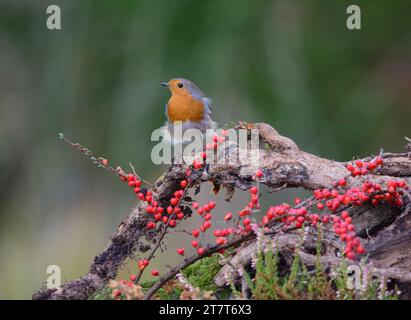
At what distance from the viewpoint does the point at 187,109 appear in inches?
187

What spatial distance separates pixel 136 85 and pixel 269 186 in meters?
2.73

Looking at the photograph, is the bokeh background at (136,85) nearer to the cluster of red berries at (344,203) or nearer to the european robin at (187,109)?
the european robin at (187,109)

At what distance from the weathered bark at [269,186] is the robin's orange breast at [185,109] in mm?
1466

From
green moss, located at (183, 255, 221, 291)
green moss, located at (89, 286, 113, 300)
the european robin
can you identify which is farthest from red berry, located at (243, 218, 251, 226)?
the european robin

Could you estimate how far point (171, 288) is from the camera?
2.75m

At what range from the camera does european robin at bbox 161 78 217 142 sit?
4711 millimetres

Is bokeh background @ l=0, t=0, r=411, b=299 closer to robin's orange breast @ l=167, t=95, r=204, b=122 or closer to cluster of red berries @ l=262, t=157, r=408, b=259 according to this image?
robin's orange breast @ l=167, t=95, r=204, b=122

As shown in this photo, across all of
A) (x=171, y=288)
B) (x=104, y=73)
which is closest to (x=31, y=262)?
(x=104, y=73)

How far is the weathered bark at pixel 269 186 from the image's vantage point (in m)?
2.95

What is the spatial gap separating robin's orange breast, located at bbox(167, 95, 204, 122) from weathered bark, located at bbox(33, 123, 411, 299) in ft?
4.81

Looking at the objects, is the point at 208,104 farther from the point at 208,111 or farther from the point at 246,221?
the point at 246,221

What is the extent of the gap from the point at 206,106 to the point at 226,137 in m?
1.65
